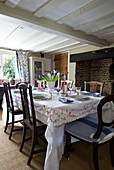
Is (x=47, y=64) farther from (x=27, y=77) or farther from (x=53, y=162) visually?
(x=53, y=162)

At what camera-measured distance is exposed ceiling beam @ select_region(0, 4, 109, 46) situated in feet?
5.84

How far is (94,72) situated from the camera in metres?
4.59

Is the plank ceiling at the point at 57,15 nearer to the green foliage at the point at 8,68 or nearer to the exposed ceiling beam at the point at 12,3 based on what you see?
the exposed ceiling beam at the point at 12,3

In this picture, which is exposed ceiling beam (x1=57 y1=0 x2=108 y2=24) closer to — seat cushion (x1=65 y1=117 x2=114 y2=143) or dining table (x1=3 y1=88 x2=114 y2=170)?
dining table (x1=3 y1=88 x2=114 y2=170)

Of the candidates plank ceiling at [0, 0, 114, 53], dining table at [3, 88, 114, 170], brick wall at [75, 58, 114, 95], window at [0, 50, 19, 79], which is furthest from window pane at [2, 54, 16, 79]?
dining table at [3, 88, 114, 170]

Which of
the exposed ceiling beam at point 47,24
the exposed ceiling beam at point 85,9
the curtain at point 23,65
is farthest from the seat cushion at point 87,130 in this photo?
the curtain at point 23,65

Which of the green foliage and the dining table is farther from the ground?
the green foliage

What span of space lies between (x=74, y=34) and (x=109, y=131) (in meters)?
2.20

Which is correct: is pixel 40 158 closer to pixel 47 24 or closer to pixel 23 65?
pixel 47 24

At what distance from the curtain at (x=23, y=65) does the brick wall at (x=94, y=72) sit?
6.67 ft

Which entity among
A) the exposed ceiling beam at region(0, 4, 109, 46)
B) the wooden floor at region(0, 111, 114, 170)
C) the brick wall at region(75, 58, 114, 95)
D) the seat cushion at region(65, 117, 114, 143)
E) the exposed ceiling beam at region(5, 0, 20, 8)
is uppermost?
the exposed ceiling beam at region(5, 0, 20, 8)

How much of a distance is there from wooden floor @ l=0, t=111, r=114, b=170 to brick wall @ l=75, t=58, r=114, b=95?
2772 mm

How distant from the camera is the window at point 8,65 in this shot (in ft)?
14.2

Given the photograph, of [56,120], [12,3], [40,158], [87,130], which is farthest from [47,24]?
[40,158]
